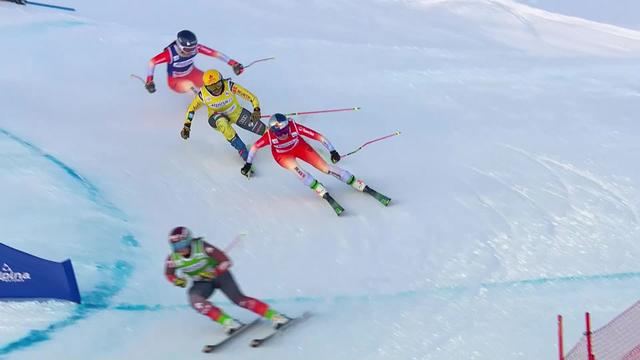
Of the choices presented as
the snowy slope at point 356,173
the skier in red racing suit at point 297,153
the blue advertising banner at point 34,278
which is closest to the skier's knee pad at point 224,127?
the snowy slope at point 356,173

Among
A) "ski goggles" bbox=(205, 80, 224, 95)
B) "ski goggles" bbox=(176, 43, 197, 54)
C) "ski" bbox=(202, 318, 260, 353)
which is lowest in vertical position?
"ski" bbox=(202, 318, 260, 353)

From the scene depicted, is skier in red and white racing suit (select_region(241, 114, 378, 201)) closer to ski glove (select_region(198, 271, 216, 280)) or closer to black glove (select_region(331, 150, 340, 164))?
black glove (select_region(331, 150, 340, 164))

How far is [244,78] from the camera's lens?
1438cm

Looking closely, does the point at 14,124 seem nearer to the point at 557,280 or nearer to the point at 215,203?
the point at 215,203

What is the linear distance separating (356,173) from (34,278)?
13.1 feet

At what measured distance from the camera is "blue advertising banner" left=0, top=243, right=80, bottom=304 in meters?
9.10

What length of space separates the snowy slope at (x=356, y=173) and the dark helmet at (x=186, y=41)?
931mm

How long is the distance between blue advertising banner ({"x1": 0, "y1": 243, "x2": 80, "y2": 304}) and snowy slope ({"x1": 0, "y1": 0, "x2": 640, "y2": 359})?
0.41 ft

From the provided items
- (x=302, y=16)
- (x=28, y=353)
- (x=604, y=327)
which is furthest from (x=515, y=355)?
(x=302, y=16)

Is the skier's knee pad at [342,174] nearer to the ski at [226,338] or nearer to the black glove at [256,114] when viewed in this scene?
the black glove at [256,114]

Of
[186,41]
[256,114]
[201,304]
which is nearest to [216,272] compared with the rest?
[201,304]

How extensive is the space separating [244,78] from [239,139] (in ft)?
8.35

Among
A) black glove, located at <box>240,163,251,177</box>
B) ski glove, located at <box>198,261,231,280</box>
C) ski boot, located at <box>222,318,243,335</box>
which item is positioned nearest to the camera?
ski glove, located at <box>198,261,231,280</box>

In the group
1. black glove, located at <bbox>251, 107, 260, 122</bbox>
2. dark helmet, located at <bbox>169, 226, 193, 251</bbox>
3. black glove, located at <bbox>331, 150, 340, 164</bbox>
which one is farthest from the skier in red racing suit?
dark helmet, located at <bbox>169, 226, 193, 251</bbox>
